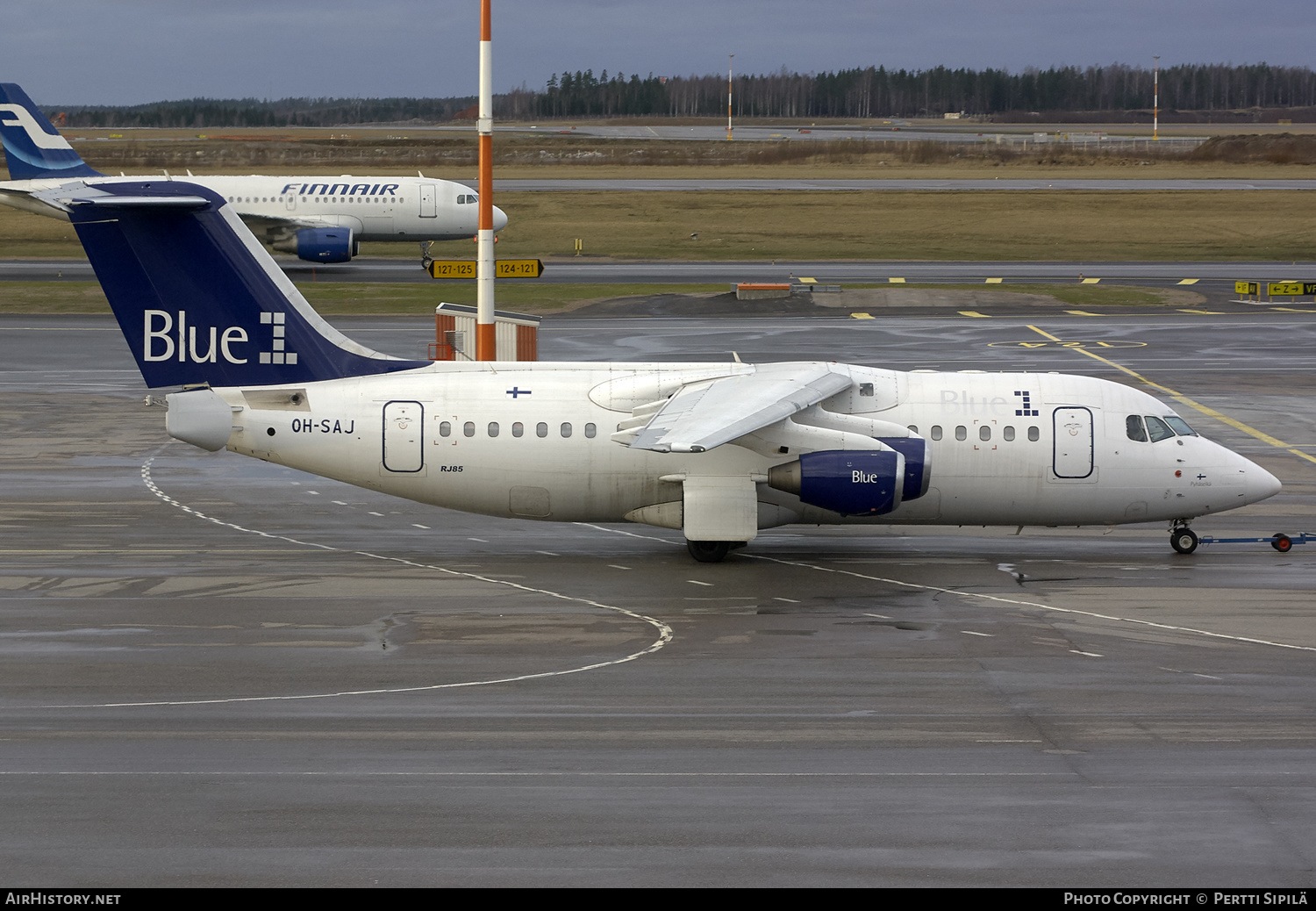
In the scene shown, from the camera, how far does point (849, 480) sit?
24.6m

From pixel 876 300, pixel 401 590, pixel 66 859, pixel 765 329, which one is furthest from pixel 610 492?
pixel 876 300

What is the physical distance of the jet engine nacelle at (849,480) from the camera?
2459 cm

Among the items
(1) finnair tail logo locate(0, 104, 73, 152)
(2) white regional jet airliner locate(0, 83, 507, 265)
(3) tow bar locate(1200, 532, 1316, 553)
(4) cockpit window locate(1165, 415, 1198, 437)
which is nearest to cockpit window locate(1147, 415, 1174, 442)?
(4) cockpit window locate(1165, 415, 1198, 437)

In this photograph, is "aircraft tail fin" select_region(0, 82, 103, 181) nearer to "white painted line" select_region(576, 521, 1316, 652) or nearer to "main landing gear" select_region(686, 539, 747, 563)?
"main landing gear" select_region(686, 539, 747, 563)

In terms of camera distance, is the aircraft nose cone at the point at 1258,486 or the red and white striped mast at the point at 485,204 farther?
the red and white striped mast at the point at 485,204

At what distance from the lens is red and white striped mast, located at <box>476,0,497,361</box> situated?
30.3 metres

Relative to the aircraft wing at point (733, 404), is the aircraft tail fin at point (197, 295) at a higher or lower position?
higher

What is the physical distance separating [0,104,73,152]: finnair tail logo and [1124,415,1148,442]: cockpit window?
180 feet

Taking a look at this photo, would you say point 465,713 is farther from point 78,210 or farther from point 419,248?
point 419,248

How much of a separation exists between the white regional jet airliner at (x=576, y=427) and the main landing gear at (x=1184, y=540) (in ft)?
0.13

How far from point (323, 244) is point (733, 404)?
49627 millimetres

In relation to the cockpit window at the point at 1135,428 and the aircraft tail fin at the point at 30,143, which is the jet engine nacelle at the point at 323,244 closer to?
the aircraft tail fin at the point at 30,143

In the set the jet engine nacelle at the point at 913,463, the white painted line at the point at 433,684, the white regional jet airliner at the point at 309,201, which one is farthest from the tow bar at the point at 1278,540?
the white regional jet airliner at the point at 309,201

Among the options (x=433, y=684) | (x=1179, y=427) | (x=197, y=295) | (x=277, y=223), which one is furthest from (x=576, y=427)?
(x=277, y=223)
